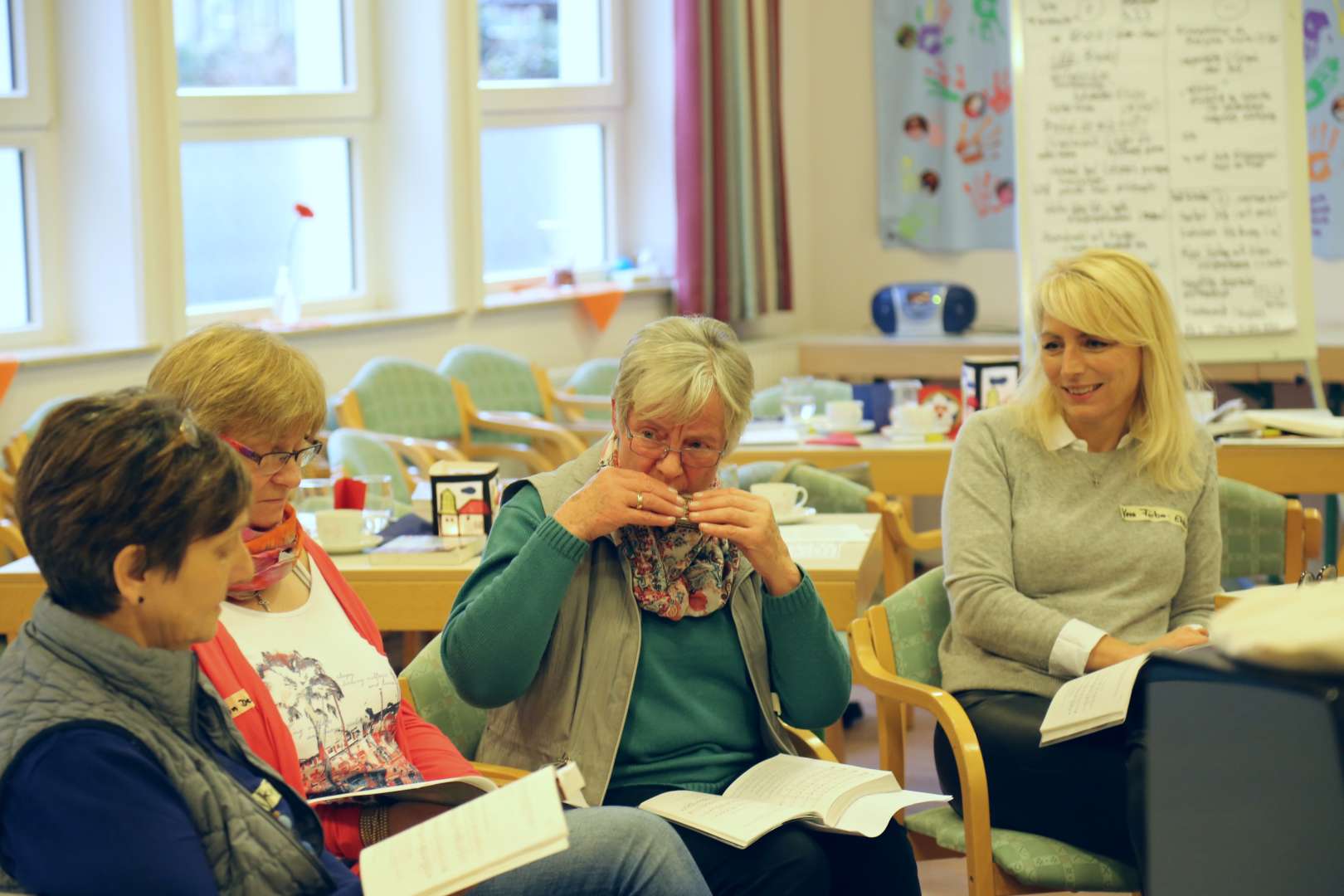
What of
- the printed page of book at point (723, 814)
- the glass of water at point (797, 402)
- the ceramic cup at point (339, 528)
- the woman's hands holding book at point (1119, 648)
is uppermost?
the glass of water at point (797, 402)

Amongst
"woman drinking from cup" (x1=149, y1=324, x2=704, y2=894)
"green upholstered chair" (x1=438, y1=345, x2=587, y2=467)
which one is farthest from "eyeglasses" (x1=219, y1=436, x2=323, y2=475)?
"green upholstered chair" (x1=438, y1=345, x2=587, y2=467)

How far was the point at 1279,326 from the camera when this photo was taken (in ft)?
14.6

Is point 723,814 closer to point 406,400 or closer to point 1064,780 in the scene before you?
point 1064,780

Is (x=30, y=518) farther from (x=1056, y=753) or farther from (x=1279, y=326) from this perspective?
(x=1279, y=326)

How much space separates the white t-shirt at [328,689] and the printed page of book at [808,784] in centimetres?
44

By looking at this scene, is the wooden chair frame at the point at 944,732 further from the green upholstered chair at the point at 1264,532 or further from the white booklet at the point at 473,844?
the green upholstered chair at the point at 1264,532

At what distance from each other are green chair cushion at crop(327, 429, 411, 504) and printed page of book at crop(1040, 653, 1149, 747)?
1959 mm

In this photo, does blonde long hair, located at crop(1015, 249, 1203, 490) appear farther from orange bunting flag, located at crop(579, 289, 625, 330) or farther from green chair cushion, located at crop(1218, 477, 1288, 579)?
orange bunting flag, located at crop(579, 289, 625, 330)

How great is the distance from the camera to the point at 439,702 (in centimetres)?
235

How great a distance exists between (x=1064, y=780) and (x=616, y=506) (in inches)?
30.8

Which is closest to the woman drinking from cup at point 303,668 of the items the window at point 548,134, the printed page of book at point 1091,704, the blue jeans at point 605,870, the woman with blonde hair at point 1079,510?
the blue jeans at point 605,870

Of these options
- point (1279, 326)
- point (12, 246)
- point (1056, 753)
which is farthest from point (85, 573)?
point (1279, 326)

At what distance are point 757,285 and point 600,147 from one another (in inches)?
33.3

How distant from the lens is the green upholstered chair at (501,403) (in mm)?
5070
